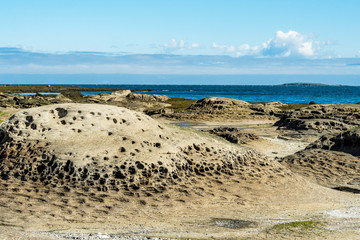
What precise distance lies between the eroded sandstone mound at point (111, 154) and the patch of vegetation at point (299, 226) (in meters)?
2.64

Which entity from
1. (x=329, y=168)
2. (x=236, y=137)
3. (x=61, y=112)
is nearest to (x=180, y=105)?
(x=236, y=137)

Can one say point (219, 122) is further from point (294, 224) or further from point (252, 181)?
point (294, 224)

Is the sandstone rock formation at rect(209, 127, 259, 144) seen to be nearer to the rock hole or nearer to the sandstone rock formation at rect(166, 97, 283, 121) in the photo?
the rock hole

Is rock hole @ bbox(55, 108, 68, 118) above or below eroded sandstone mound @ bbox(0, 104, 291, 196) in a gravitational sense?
above

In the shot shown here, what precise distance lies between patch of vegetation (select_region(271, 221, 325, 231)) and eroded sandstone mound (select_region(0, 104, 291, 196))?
2.64 meters

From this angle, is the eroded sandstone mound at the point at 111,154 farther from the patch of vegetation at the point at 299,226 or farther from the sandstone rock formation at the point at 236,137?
the sandstone rock formation at the point at 236,137

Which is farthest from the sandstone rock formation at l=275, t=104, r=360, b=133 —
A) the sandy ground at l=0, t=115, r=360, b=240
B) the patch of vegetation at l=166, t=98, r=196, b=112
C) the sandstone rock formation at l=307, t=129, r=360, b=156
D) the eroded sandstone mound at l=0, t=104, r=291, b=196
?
the sandy ground at l=0, t=115, r=360, b=240

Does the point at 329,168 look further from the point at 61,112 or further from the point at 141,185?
the point at 61,112

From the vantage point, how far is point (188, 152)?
1116 cm

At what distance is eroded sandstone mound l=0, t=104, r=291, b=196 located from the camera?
32.3 ft

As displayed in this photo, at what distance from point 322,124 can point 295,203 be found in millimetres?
18748

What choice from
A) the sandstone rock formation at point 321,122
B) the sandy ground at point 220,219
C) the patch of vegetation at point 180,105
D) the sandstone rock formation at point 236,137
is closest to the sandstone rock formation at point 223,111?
the patch of vegetation at point 180,105

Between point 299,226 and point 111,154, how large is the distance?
462 centimetres

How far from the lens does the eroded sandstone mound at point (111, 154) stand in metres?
9.84
